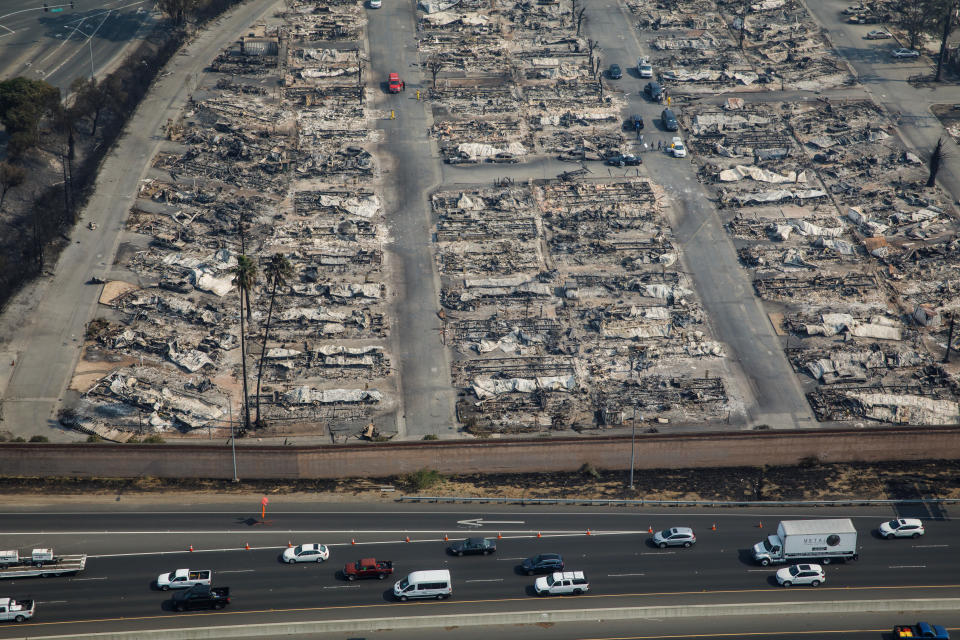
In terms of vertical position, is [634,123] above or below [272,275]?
above

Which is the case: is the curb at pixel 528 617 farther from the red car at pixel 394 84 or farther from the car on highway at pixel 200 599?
the red car at pixel 394 84

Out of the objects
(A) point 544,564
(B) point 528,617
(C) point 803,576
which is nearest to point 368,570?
(B) point 528,617

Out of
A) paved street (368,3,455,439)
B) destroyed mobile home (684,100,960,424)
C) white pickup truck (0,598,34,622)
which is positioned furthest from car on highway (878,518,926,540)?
white pickup truck (0,598,34,622)

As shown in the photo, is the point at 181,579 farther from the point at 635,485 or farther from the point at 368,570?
the point at 635,485

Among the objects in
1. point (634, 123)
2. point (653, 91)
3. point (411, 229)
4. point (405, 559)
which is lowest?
point (405, 559)

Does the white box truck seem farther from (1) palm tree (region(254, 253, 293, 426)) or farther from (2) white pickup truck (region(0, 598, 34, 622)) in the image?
(2) white pickup truck (region(0, 598, 34, 622))

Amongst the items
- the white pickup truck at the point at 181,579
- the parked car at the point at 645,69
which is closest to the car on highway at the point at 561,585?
the white pickup truck at the point at 181,579
